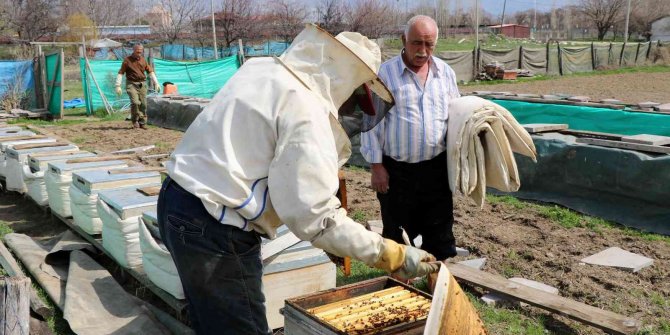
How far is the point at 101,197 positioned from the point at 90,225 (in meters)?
0.48

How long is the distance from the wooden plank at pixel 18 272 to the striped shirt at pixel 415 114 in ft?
8.63

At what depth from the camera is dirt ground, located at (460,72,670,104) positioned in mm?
19244

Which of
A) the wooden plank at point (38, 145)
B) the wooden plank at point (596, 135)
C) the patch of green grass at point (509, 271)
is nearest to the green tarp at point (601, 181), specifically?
the wooden plank at point (596, 135)

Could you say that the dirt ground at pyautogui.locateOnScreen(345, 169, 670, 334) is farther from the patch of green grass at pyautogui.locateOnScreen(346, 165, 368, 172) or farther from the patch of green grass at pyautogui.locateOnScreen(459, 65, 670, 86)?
the patch of green grass at pyautogui.locateOnScreen(459, 65, 670, 86)

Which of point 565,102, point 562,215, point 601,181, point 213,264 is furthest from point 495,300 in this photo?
point 565,102

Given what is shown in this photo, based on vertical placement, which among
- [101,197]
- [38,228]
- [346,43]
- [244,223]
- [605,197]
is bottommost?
[38,228]

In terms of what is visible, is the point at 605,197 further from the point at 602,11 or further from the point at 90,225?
the point at 602,11

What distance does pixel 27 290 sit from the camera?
122 inches

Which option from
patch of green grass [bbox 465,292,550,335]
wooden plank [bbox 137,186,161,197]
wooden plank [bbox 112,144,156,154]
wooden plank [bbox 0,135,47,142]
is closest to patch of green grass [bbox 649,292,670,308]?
patch of green grass [bbox 465,292,550,335]

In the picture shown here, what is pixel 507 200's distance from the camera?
713cm

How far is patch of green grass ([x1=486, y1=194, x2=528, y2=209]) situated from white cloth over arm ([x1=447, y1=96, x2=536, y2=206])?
287cm

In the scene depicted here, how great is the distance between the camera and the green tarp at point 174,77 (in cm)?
1759

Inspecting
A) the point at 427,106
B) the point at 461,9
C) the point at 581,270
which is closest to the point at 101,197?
the point at 427,106

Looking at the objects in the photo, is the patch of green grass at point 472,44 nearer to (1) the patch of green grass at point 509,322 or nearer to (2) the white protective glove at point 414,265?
(1) the patch of green grass at point 509,322
